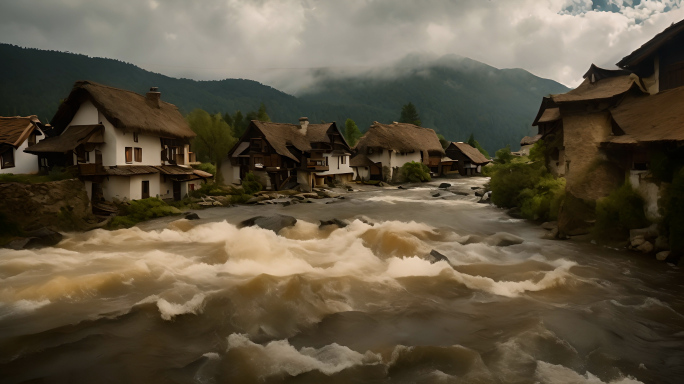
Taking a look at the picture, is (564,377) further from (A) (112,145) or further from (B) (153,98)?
(B) (153,98)

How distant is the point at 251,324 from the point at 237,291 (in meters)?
2.04

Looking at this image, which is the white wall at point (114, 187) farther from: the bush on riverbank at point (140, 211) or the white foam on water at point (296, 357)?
the white foam on water at point (296, 357)

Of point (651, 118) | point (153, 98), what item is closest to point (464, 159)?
point (153, 98)

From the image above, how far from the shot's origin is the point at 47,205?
22.6m

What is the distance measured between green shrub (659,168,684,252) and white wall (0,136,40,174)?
125ft

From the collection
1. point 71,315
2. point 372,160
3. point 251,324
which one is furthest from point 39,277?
point 372,160

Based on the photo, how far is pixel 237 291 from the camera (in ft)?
40.9

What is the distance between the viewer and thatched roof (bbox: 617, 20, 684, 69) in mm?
23328

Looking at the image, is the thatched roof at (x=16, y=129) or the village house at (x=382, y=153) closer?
the thatched roof at (x=16, y=129)

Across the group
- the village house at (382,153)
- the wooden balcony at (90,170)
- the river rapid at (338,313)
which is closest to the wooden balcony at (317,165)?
the village house at (382,153)

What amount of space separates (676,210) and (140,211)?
90.7 feet

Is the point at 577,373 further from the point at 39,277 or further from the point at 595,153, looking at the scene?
the point at 595,153

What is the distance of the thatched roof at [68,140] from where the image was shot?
27781 millimetres

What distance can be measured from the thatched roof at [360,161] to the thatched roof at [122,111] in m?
25.4
